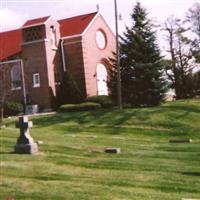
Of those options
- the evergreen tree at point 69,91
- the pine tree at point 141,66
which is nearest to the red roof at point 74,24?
the evergreen tree at point 69,91

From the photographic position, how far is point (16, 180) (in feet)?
41.1

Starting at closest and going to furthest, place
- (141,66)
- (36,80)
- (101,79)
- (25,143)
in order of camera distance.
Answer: (25,143) → (141,66) → (36,80) → (101,79)

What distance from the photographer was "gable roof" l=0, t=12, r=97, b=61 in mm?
51228

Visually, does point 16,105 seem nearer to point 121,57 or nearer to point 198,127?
point 121,57

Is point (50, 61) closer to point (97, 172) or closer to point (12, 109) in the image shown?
point (12, 109)

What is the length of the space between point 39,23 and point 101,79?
811cm

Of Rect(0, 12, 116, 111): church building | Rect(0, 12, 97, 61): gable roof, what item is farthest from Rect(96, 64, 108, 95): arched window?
Rect(0, 12, 97, 61): gable roof

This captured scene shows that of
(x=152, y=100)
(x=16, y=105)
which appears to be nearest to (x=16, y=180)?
(x=152, y=100)

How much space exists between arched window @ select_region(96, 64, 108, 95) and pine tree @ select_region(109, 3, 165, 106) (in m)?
8.38

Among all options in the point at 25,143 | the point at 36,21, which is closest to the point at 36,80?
the point at 36,21

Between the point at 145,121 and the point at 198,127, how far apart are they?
342 cm

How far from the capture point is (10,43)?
55.5 meters

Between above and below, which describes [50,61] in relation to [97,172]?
above

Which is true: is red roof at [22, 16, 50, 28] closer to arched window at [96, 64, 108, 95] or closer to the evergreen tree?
the evergreen tree
